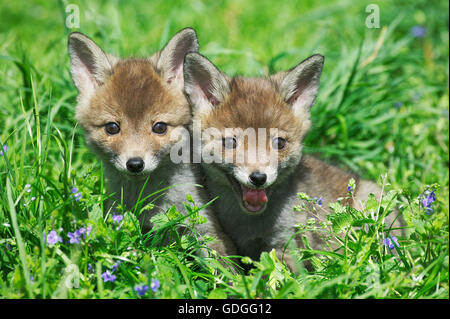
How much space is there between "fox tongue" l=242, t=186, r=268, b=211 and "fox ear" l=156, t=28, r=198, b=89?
3.12ft

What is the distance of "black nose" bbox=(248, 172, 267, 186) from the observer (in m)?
2.94

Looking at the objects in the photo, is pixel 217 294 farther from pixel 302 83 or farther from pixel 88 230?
pixel 302 83

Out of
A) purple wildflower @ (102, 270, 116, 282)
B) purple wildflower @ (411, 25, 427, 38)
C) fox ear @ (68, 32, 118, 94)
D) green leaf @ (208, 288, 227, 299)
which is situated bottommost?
green leaf @ (208, 288, 227, 299)

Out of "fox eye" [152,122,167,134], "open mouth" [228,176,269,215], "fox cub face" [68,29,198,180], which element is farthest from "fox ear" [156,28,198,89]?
"open mouth" [228,176,269,215]

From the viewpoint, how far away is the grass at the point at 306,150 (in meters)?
2.59

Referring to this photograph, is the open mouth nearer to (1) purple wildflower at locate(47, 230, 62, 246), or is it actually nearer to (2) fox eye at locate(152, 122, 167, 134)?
(2) fox eye at locate(152, 122, 167, 134)

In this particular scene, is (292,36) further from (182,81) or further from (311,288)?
(311,288)

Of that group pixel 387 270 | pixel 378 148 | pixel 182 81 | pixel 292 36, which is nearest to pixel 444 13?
pixel 292 36

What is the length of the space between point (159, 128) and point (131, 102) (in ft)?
0.82

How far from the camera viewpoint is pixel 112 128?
3268 mm

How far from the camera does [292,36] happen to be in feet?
21.0

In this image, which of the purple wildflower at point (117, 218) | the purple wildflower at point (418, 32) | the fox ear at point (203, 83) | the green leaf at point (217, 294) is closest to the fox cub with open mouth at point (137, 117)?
the fox ear at point (203, 83)

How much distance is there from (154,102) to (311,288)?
1.57 metres

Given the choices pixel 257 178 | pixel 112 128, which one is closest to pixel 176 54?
pixel 112 128
